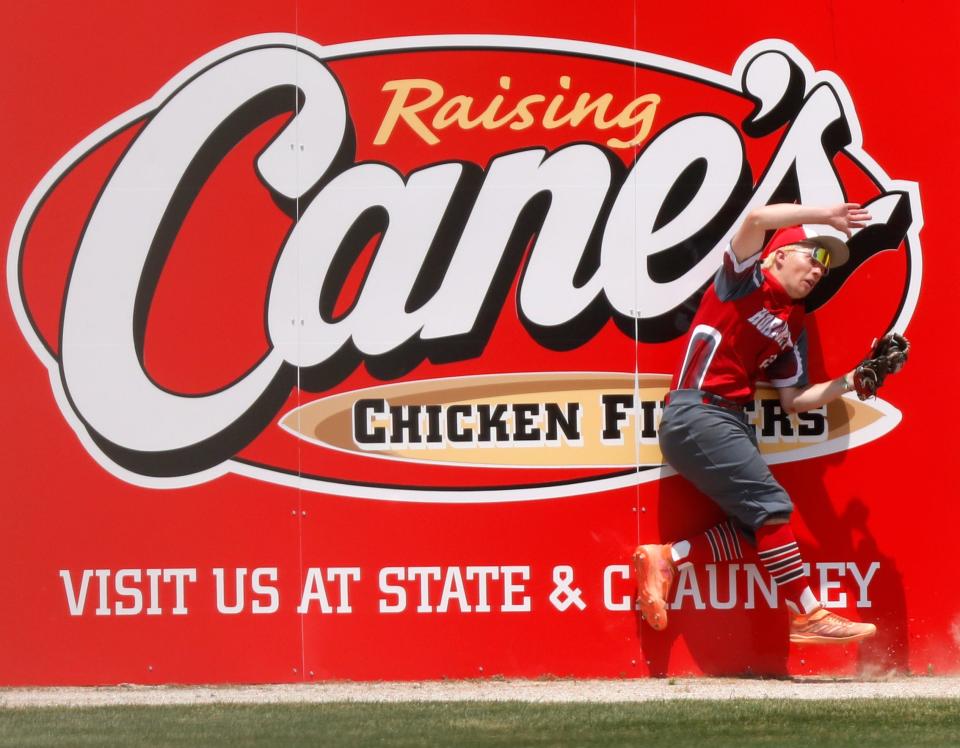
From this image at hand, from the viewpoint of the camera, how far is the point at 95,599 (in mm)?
5691

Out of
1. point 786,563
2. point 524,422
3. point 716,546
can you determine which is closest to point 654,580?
point 716,546

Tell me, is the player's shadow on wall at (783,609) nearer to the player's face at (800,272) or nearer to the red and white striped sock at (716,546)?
the red and white striped sock at (716,546)

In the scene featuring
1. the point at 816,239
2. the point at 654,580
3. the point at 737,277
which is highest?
the point at 816,239

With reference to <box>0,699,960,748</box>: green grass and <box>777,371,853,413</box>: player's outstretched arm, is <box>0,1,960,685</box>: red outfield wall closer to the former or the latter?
<box>777,371,853,413</box>: player's outstretched arm

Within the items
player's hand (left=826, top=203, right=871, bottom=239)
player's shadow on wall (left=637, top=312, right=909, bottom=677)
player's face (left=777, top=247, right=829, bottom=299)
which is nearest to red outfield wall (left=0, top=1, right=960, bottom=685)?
player's shadow on wall (left=637, top=312, right=909, bottom=677)

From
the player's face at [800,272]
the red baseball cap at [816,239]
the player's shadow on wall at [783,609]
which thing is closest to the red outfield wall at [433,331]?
the player's shadow on wall at [783,609]

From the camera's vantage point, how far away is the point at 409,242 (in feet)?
18.7

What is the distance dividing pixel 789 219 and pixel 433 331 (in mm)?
1555

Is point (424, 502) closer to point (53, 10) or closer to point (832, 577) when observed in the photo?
point (832, 577)

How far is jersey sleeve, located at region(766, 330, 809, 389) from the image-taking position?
5605 mm

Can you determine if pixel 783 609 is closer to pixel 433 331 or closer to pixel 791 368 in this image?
pixel 791 368

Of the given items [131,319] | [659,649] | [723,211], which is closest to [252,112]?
[131,319]

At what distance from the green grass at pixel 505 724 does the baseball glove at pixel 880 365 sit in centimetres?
125

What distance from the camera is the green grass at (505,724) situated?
15.0ft
